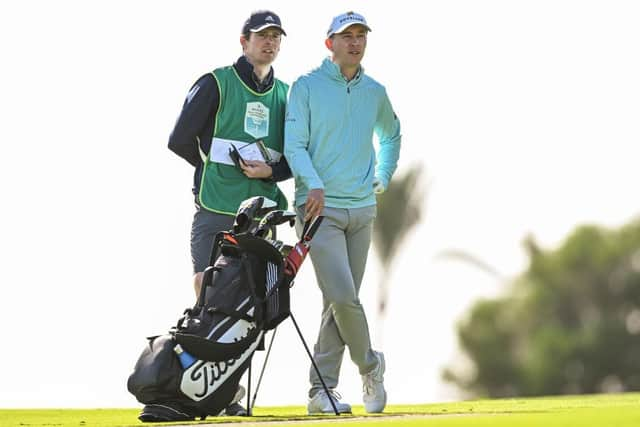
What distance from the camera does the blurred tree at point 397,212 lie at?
1059 inches

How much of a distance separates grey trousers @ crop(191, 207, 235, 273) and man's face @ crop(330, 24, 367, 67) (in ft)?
3.99

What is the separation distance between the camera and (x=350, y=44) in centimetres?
862

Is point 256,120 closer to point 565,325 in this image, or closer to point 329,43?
Answer: point 329,43

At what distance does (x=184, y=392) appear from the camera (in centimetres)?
779

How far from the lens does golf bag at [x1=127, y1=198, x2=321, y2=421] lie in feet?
25.6

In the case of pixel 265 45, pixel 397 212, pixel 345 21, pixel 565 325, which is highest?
pixel 345 21

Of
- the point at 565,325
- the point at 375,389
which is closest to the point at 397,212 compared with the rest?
the point at 565,325

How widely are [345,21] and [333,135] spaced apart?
694mm

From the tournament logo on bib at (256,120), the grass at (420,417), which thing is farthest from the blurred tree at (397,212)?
the tournament logo on bib at (256,120)

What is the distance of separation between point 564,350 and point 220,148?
29.4 m

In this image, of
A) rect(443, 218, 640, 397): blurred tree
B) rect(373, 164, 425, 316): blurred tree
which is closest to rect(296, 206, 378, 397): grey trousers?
rect(373, 164, 425, 316): blurred tree

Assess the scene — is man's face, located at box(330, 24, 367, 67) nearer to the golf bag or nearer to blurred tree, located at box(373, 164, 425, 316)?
the golf bag

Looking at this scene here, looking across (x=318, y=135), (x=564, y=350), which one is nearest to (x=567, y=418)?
(x=318, y=135)

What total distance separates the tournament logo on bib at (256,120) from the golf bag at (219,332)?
31.8 inches
